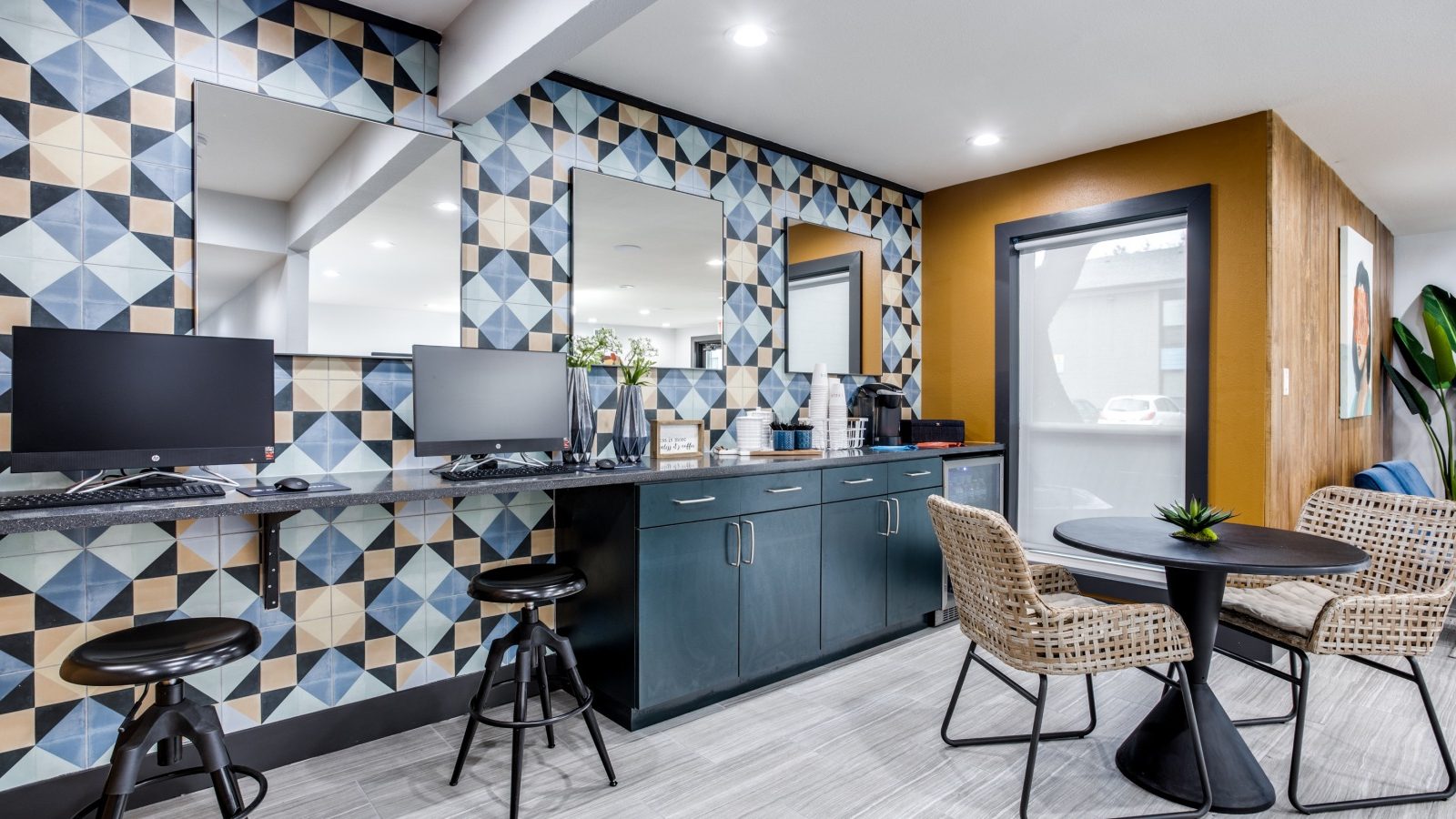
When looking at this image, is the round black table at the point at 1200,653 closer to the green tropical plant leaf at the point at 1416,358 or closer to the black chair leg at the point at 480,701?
the black chair leg at the point at 480,701

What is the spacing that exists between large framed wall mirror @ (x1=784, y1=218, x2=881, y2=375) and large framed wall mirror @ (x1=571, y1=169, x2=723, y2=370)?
1.88 ft

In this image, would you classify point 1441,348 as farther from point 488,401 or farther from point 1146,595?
point 488,401

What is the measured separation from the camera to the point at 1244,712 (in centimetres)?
273

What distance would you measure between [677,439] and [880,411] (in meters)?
1.35

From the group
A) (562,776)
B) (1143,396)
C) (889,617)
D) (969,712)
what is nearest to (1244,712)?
(969,712)

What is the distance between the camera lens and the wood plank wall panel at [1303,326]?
3.51 m

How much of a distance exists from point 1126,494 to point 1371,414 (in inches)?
111

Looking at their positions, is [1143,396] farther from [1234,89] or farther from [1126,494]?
[1234,89]

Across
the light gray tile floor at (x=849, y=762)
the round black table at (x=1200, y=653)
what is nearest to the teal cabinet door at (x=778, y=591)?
the light gray tile floor at (x=849, y=762)

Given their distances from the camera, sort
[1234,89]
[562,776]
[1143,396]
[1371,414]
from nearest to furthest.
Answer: [562,776] → [1234,89] → [1143,396] → [1371,414]

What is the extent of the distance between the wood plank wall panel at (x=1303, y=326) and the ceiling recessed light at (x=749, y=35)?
2.51 meters

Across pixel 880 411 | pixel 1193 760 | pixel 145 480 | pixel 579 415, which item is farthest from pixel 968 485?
pixel 145 480

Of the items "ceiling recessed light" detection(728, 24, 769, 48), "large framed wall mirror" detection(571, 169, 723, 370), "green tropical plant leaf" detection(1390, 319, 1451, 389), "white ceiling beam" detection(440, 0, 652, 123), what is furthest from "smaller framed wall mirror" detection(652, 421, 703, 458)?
Result: "green tropical plant leaf" detection(1390, 319, 1451, 389)

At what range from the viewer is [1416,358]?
557 cm
